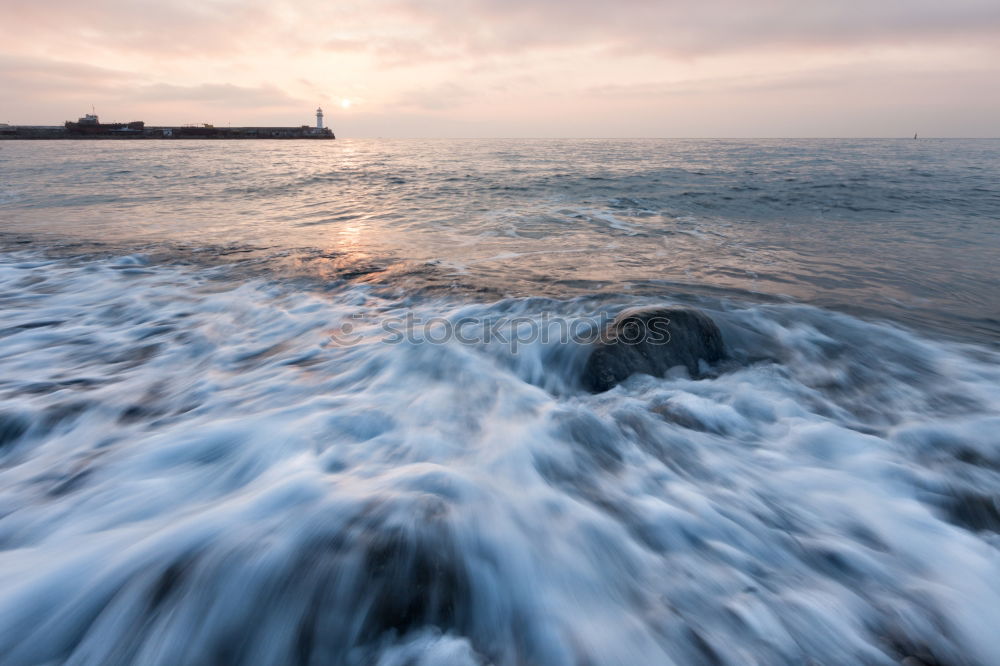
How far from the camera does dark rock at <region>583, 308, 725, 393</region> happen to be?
3572mm

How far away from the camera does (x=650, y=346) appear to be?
3637 millimetres

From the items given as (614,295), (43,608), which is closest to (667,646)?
(43,608)

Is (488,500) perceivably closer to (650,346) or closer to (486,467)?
(486,467)

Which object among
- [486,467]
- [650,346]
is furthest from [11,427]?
[650,346]

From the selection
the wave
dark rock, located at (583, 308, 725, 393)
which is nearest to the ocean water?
the wave

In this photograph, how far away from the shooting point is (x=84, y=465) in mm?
2709

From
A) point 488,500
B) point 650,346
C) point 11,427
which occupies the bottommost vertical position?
point 488,500

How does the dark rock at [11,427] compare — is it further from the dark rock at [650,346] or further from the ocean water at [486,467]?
the dark rock at [650,346]

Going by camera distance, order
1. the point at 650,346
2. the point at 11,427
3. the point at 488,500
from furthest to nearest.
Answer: the point at 650,346 < the point at 11,427 < the point at 488,500

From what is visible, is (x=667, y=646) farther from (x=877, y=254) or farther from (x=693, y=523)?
(x=877, y=254)

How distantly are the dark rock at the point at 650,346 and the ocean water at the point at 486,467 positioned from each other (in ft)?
0.48

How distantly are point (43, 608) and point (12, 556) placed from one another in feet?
1.41

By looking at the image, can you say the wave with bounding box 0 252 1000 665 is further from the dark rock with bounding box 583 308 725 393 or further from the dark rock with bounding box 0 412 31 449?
the dark rock with bounding box 583 308 725 393

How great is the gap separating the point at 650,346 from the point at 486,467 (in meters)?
1.62
